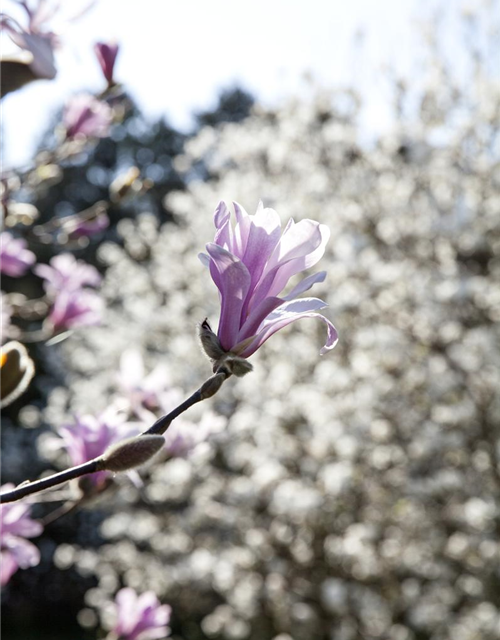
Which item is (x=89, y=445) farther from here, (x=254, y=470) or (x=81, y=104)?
(x=254, y=470)

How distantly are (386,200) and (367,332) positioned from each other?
939 mm

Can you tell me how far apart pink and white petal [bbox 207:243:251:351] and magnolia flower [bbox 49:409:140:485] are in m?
0.46

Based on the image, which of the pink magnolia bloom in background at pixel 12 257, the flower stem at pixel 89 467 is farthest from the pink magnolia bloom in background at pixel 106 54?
the flower stem at pixel 89 467

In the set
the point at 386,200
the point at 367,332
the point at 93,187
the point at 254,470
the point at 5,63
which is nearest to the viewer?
the point at 5,63

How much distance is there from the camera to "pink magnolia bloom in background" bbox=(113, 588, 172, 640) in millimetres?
1439

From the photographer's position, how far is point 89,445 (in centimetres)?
111

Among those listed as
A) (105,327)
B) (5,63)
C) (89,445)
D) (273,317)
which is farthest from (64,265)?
(105,327)

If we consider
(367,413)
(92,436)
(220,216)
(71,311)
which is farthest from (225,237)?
(367,413)

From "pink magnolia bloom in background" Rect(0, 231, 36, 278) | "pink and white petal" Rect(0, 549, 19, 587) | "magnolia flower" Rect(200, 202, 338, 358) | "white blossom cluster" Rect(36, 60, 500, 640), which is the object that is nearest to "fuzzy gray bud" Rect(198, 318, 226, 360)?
"magnolia flower" Rect(200, 202, 338, 358)

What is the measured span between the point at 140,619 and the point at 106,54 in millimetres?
1042

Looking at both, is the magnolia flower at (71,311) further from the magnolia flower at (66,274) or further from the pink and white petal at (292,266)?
the pink and white petal at (292,266)

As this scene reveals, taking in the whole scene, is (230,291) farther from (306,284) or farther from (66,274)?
(66,274)

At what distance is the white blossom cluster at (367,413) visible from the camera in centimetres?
451

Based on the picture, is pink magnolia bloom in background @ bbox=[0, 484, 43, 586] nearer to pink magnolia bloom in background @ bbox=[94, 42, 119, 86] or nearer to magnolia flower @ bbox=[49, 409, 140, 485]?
magnolia flower @ bbox=[49, 409, 140, 485]
